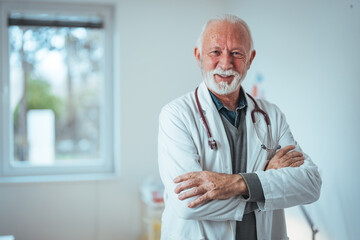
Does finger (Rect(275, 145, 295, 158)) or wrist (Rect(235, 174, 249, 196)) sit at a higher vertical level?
finger (Rect(275, 145, 295, 158))

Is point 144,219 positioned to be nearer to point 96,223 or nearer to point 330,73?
point 96,223

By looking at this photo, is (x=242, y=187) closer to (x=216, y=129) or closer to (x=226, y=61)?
(x=216, y=129)

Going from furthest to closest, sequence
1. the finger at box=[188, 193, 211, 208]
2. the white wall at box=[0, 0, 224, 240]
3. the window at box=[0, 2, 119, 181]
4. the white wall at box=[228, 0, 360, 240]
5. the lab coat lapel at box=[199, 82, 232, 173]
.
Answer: the window at box=[0, 2, 119, 181], the white wall at box=[0, 0, 224, 240], the white wall at box=[228, 0, 360, 240], the lab coat lapel at box=[199, 82, 232, 173], the finger at box=[188, 193, 211, 208]

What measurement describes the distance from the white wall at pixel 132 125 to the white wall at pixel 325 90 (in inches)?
43.1

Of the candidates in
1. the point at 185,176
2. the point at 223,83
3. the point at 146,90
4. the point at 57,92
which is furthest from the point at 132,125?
the point at 185,176

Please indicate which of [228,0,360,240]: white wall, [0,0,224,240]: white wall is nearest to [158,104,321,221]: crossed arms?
[228,0,360,240]: white wall

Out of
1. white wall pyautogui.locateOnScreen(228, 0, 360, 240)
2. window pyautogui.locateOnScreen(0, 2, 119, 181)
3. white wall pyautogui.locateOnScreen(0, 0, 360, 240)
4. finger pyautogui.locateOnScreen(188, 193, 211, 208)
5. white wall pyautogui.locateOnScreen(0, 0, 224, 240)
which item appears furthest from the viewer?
window pyautogui.locateOnScreen(0, 2, 119, 181)

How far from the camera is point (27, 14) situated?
360cm

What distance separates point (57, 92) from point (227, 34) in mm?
2550

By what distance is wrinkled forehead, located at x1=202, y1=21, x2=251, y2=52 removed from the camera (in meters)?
1.55

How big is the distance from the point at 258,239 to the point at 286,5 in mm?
1674

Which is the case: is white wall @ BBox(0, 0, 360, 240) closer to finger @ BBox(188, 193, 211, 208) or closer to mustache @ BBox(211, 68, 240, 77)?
mustache @ BBox(211, 68, 240, 77)

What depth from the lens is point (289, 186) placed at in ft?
4.66

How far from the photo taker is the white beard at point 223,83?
61.1 inches
